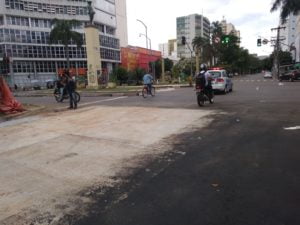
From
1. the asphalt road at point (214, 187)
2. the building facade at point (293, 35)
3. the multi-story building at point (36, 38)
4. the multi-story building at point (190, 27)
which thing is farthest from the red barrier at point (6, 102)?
the multi-story building at point (190, 27)

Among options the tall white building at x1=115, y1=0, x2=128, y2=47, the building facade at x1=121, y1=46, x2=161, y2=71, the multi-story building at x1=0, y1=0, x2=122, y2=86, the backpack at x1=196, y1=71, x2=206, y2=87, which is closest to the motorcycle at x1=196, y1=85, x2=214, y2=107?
the backpack at x1=196, y1=71, x2=206, y2=87

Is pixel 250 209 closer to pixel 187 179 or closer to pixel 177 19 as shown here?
pixel 187 179

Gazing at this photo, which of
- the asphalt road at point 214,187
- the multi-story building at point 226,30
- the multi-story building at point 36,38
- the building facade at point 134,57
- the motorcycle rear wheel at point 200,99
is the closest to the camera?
the asphalt road at point 214,187

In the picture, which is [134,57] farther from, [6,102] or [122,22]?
[6,102]

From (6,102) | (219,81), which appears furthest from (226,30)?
(6,102)

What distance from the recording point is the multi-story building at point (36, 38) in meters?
66.1

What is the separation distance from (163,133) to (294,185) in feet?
14.5

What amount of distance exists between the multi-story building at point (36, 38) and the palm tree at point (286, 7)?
146ft

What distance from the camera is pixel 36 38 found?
7094cm

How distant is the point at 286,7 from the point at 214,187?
21066 millimetres

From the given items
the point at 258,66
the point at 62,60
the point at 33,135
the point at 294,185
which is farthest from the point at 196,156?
the point at 258,66

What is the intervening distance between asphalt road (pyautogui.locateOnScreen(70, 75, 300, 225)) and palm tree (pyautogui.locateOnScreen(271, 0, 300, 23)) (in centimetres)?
1696

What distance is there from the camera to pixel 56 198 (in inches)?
183

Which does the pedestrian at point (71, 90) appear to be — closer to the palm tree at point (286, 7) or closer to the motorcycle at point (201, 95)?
the motorcycle at point (201, 95)
